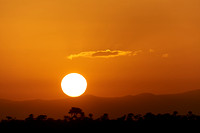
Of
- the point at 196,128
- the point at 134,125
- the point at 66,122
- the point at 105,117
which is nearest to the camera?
the point at 196,128

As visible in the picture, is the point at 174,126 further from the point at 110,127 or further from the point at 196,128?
the point at 110,127

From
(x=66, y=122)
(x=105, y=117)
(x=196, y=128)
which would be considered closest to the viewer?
(x=196, y=128)

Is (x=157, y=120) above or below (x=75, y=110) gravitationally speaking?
below

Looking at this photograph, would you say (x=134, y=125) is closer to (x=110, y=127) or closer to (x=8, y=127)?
(x=110, y=127)

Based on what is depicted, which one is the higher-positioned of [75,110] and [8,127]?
[75,110]

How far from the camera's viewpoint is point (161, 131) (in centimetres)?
11925

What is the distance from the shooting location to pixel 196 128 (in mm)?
116312

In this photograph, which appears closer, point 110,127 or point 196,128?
point 196,128

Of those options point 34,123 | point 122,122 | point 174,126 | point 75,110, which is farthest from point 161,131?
point 75,110

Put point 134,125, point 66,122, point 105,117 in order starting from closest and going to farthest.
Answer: point 134,125 → point 66,122 → point 105,117

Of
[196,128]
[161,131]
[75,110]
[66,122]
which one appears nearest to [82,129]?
[66,122]

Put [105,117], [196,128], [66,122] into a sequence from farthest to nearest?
[105,117]
[66,122]
[196,128]

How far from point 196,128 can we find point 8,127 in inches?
2065

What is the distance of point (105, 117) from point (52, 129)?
2889cm
